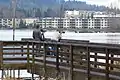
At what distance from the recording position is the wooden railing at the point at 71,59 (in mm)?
10406

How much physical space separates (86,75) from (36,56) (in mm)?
5057

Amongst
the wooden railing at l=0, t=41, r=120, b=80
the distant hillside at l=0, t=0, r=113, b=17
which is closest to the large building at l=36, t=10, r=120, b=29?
the distant hillside at l=0, t=0, r=113, b=17

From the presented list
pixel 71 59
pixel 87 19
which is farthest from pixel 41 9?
pixel 71 59

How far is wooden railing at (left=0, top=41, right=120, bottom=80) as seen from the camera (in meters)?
10.4

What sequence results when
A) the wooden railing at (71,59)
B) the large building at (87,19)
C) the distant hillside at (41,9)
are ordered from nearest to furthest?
the wooden railing at (71,59) → the distant hillside at (41,9) → the large building at (87,19)

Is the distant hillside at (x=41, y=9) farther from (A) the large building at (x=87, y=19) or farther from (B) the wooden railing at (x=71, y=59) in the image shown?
(B) the wooden railing at (x=71, y=59)

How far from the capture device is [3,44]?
16.7 metres

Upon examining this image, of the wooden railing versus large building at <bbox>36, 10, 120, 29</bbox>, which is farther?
large building at <bbox>36, 10, 120, 29</bbox>

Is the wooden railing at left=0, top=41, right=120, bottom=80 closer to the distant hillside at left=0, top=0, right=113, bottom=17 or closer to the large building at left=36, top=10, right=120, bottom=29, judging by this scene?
the distant hillside at left=0, top=0, right=113, bottom=17

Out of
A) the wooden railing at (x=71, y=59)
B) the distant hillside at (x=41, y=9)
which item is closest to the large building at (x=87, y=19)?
the distant hillside at (x=41, y=9)

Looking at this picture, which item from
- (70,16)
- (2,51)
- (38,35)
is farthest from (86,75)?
(70,16)

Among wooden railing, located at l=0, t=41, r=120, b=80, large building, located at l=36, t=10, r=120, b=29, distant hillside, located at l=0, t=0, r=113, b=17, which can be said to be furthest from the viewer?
large building, located at l=36, t=10, r=120, b=29

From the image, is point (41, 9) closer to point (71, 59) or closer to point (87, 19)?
point (87, 19)

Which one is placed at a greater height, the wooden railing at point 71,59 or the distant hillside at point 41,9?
the distant hillside at point 41,9
